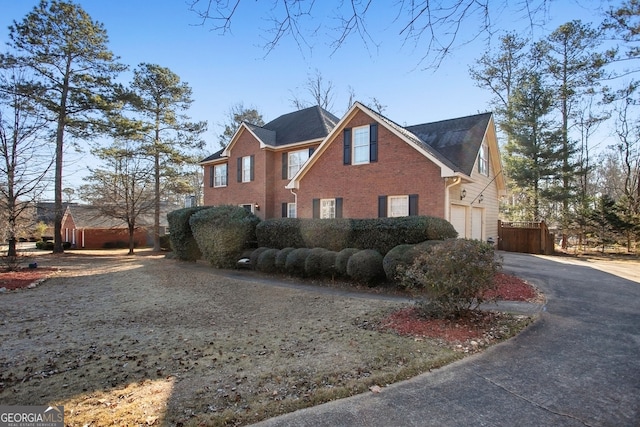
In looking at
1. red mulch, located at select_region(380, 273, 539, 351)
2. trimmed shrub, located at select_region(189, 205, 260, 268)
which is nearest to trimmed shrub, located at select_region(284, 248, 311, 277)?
trimmed shrub, located at select_region(189, 205, 260, 268)

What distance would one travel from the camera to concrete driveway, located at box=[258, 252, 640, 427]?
3.02 m

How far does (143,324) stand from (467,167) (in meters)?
13.1

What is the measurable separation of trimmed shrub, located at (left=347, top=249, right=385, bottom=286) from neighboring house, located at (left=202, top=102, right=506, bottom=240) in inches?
168

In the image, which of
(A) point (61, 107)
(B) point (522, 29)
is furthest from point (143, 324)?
(A) point (61, 107)

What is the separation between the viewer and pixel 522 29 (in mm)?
3543

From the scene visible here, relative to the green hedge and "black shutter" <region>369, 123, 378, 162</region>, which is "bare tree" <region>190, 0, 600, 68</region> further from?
"black shutter" <region>369, 123, 378, 162</region>

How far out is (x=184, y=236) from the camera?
53.4 ft

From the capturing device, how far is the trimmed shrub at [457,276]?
5.57 meters

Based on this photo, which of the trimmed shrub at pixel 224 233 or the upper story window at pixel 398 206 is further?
the trimmed shrub at pixel 224 233

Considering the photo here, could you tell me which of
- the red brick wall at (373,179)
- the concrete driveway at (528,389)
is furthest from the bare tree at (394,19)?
the red brick wall at (373,179)

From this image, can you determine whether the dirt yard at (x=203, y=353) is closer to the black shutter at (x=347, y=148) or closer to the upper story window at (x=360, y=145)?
the upper story window at (x=360, y=145)

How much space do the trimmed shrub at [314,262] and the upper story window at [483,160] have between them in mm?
9676

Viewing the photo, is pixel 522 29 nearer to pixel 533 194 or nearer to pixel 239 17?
pixel 239 17

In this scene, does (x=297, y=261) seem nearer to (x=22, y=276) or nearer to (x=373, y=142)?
(x=373, y=142)
